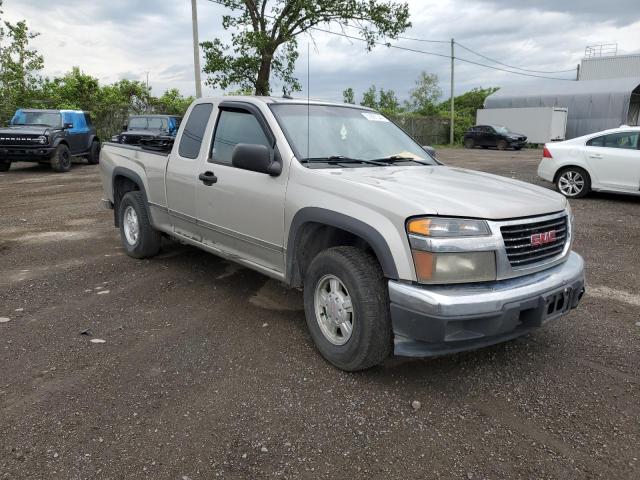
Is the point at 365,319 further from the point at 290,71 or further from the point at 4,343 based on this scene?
the point at 290,71

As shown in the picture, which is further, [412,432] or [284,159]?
[284,159]

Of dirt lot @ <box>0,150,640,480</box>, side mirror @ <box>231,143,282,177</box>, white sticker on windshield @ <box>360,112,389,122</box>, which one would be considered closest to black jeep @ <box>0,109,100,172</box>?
dirt lot @ <box>0,150,640,480</box>

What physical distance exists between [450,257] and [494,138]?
3083cm

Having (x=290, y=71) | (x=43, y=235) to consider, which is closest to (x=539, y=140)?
(x=290, y=71)

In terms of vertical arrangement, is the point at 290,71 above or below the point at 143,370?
above

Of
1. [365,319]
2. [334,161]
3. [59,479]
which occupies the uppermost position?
[334,161]

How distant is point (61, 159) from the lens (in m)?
15.3

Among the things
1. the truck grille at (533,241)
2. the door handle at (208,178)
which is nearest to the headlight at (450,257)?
the truck grille at (533,241)

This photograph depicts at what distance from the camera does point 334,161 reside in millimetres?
3891

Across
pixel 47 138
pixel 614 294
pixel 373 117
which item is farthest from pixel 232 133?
pixel 47 138

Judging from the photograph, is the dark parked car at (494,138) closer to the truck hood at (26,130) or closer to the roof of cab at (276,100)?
the truck hood at (26,130)

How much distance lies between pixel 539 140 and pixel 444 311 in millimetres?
35243

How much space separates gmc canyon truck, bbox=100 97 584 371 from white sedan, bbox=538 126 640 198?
6.89 meters

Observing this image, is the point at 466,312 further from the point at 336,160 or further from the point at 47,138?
the point at 47,138
